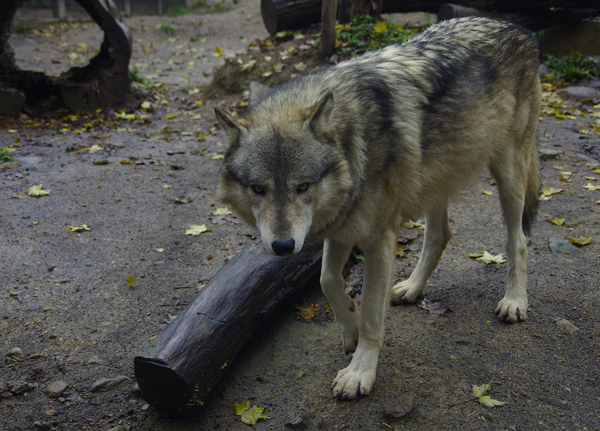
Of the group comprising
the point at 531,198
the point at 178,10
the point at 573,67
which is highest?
the point at 178,10

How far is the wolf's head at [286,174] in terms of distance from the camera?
243 cm

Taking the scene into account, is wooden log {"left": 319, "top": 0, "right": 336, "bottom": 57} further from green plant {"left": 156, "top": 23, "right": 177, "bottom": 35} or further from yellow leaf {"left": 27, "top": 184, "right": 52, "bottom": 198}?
green plant {"left": 156, "top": 23, "right": 177, "bottom": 35}

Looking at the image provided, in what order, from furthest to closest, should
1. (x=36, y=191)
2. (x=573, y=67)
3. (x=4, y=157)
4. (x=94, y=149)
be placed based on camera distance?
(x=573, y=67)
(x=94, y=149)
(x=4, y=157)
(x=36, y=191)

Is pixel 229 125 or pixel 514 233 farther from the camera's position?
pixel 514 233

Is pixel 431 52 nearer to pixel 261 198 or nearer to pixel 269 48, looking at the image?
pixel 261 198

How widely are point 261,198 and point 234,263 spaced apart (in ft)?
2.87

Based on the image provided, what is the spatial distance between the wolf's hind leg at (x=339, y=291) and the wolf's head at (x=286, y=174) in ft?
1.22

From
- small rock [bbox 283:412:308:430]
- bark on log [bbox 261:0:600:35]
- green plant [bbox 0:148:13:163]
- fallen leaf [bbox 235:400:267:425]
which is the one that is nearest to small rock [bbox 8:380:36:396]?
fallen leaf [bbox 235:400:267:425]

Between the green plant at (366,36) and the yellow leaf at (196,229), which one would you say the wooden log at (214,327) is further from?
the green plant at (366,36)

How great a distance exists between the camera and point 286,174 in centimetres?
247

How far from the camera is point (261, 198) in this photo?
8.29 ft

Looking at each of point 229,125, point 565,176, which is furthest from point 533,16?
point 229,125

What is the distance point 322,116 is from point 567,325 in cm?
227

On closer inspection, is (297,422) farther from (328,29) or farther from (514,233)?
(328,29)
